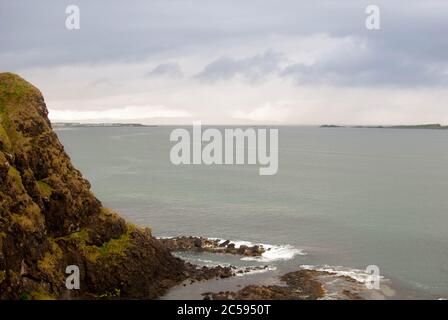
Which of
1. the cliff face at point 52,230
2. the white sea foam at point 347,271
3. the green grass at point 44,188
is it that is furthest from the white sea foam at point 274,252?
the green grass at point 44,188

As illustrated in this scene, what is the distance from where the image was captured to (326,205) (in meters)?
112

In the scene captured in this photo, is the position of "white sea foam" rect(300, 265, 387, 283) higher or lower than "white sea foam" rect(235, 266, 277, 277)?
lower

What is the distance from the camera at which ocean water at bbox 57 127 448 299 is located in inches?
2820

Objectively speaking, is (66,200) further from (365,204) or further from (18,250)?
(365,204)

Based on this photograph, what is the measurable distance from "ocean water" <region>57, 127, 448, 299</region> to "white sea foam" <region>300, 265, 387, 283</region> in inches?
14.8

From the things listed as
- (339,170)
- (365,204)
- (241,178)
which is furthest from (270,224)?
(339,170)

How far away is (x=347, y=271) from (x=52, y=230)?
3675 centimetres

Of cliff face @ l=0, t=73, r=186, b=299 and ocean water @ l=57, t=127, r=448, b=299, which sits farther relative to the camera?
ocean water @ l=57, t=127, r=448, b=299

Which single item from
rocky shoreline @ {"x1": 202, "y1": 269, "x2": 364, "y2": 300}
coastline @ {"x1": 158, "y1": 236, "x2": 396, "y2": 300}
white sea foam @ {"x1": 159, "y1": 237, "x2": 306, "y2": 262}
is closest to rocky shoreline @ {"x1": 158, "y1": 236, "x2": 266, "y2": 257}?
white sea foam @ {"x1": 159, "y1": 237, "x2": 306, "y2": 262}

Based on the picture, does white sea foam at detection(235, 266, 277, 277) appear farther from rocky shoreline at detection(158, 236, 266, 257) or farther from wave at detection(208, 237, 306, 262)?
rocky shoreline at detection(158, 236, 266, 257)

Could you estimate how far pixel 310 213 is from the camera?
337 feet

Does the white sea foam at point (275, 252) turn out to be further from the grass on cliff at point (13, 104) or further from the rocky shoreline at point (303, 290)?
the grass on cliff at point (13, 104)

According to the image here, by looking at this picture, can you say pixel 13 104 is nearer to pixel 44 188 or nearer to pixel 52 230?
pixel 44 188

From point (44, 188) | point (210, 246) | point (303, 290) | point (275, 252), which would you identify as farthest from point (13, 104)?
point (275, 252)
